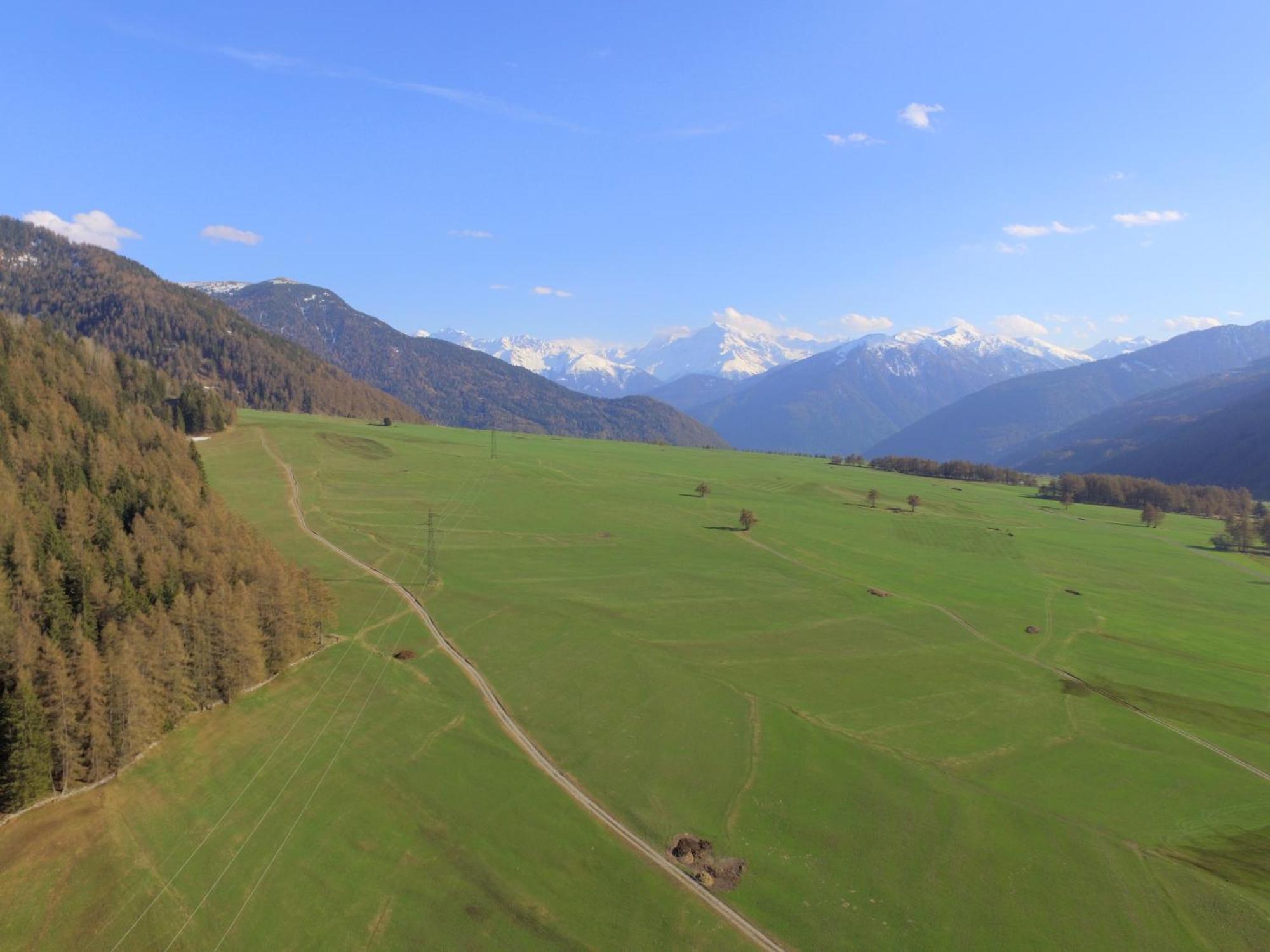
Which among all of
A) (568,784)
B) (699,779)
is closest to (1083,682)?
(699,779)

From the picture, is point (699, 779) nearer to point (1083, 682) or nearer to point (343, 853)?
point (343, 853)

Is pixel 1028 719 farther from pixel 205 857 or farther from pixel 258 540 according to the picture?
pixel 258 540

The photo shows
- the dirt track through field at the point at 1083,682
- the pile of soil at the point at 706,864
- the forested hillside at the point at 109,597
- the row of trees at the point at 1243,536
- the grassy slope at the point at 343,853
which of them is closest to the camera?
the grassy slope at the point at 343,853

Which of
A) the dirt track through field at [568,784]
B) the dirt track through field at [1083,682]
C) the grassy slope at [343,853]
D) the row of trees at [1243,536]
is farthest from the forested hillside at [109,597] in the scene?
the row of trees at [1243,536]

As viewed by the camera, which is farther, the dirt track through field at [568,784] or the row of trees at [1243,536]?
the row of trees at [1243,536]

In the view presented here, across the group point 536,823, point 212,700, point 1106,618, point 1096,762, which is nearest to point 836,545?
point 1106,618

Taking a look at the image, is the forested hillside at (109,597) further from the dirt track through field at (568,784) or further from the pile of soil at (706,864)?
the pile of soil at (706,864)
